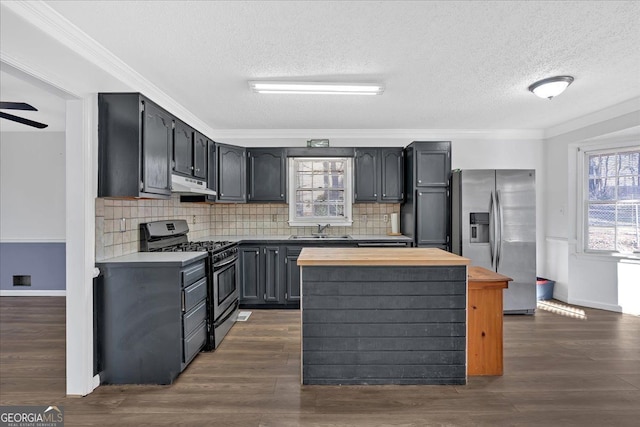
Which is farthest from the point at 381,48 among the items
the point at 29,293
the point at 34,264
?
the point at 29,293

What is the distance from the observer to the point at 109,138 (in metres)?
2.56

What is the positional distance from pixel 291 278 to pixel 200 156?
195 cm

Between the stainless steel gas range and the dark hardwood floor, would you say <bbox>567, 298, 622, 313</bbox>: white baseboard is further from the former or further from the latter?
the stainless steel gas range

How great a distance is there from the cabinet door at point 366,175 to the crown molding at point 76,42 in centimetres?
269

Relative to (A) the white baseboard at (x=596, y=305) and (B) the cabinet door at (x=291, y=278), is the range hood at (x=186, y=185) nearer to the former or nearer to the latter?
(B) the cabinet door at (x=291, y=278)

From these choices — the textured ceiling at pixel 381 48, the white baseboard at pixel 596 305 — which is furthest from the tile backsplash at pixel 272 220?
the white baseboard at pixel 596 305

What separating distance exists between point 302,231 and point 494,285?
9.70 feet

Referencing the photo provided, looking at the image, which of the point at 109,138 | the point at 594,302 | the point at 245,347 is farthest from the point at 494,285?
the point at 109,138

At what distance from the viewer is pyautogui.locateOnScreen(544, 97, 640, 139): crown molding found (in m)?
3.64

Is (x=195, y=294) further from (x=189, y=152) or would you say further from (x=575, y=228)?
(x=575, y=228)

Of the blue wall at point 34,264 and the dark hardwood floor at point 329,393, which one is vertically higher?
the blue wall at point 34,264

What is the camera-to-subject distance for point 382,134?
16.2 feet

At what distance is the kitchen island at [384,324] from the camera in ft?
8.04
